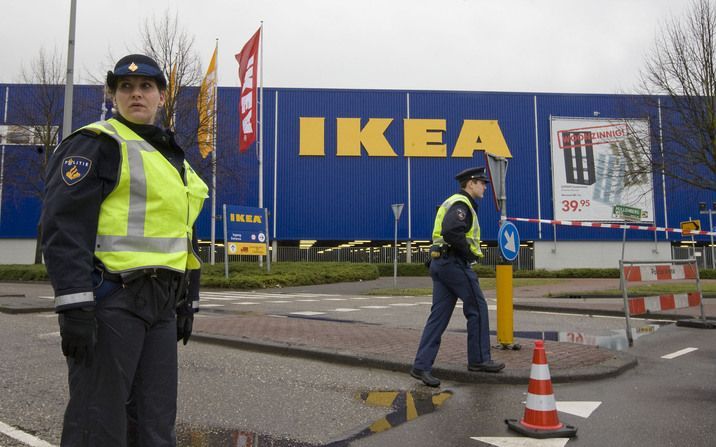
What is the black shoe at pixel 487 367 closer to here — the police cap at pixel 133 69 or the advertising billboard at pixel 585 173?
the police cap at pixel 133 69

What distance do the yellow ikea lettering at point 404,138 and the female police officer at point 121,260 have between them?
3153 cm

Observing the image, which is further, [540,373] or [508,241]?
[508,241]

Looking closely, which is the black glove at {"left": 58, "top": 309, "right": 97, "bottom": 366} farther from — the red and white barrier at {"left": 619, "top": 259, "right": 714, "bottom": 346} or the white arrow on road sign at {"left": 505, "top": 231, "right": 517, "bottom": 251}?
the red and white barrier at {"left": 619, "top": 259, "right": 714, "bottom": 346}

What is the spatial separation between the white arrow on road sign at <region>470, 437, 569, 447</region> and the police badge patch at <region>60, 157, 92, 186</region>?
9.21 ft

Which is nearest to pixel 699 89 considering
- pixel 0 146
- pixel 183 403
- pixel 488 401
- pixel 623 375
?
pixel 623 375

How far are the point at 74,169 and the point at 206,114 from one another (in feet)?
78.4

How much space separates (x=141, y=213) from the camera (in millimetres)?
2172

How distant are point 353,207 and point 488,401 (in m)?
29.2

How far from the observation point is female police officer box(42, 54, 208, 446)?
196 cm

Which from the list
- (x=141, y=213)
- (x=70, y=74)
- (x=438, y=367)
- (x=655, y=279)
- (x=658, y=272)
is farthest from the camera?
(x=70, y=74)

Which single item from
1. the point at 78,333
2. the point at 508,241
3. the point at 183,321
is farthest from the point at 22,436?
the point at 508,241

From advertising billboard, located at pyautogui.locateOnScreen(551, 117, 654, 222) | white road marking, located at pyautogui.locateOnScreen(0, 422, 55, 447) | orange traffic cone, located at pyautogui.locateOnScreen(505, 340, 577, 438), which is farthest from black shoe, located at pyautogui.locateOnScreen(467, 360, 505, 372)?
advertising billboard, located at pyautogui.locateOnScreen(551, 117, 654, 222)

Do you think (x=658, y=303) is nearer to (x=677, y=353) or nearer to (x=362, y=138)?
(x=677, y=353)

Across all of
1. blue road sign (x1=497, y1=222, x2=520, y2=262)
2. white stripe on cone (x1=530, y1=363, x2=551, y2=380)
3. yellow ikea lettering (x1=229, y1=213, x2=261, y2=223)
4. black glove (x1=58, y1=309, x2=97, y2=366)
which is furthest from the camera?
yellow ikea lettering (x1=229, y1=213, x2=261, y2=223)
